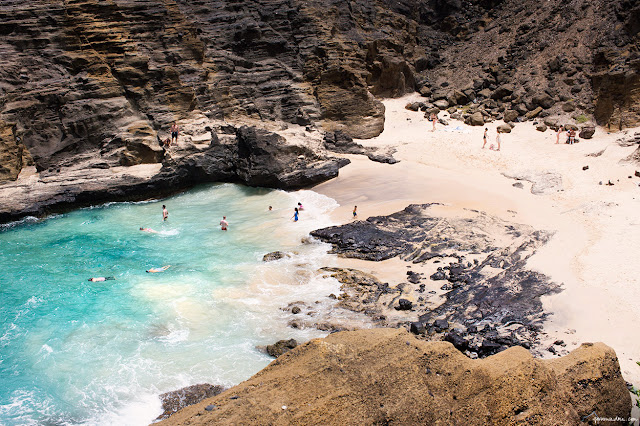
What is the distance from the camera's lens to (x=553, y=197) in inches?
775

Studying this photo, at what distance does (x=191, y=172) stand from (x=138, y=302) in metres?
11.7

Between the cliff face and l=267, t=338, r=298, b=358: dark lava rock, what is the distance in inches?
667

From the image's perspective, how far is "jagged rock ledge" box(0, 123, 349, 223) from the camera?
2169cm

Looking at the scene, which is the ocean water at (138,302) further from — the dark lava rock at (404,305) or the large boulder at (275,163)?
the dark lava rock at (404,305)

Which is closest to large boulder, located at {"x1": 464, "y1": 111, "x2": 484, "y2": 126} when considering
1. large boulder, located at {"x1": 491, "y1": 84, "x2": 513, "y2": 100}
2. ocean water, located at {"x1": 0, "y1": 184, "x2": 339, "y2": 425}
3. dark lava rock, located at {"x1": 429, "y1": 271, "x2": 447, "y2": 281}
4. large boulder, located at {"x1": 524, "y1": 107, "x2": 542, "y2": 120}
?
large boulder, located at {"x1": 524, "y1": 107, "x2": 542, "y2": 120}

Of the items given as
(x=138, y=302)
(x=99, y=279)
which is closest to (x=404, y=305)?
(x=138, y=302)

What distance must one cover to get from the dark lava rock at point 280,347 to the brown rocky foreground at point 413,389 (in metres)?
5.57

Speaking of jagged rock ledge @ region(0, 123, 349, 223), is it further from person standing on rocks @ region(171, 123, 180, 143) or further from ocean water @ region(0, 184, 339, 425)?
ocean water @ region(0, 184, 339, 425)

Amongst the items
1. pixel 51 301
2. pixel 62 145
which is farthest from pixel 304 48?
pixel 51 301

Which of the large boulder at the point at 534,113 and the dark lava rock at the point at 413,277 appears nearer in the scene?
the dark lava rock at the point at 413,277

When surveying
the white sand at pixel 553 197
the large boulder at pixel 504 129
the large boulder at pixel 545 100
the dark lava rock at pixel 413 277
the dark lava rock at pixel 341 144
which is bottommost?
the dark lava rock at pixel 413 277

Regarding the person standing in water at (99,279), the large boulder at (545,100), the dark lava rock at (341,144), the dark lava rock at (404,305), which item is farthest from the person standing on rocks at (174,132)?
the large boulder at (545,100)

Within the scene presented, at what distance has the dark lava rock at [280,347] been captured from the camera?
10.8 m

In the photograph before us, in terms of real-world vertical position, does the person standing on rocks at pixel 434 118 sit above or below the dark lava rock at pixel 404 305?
above
